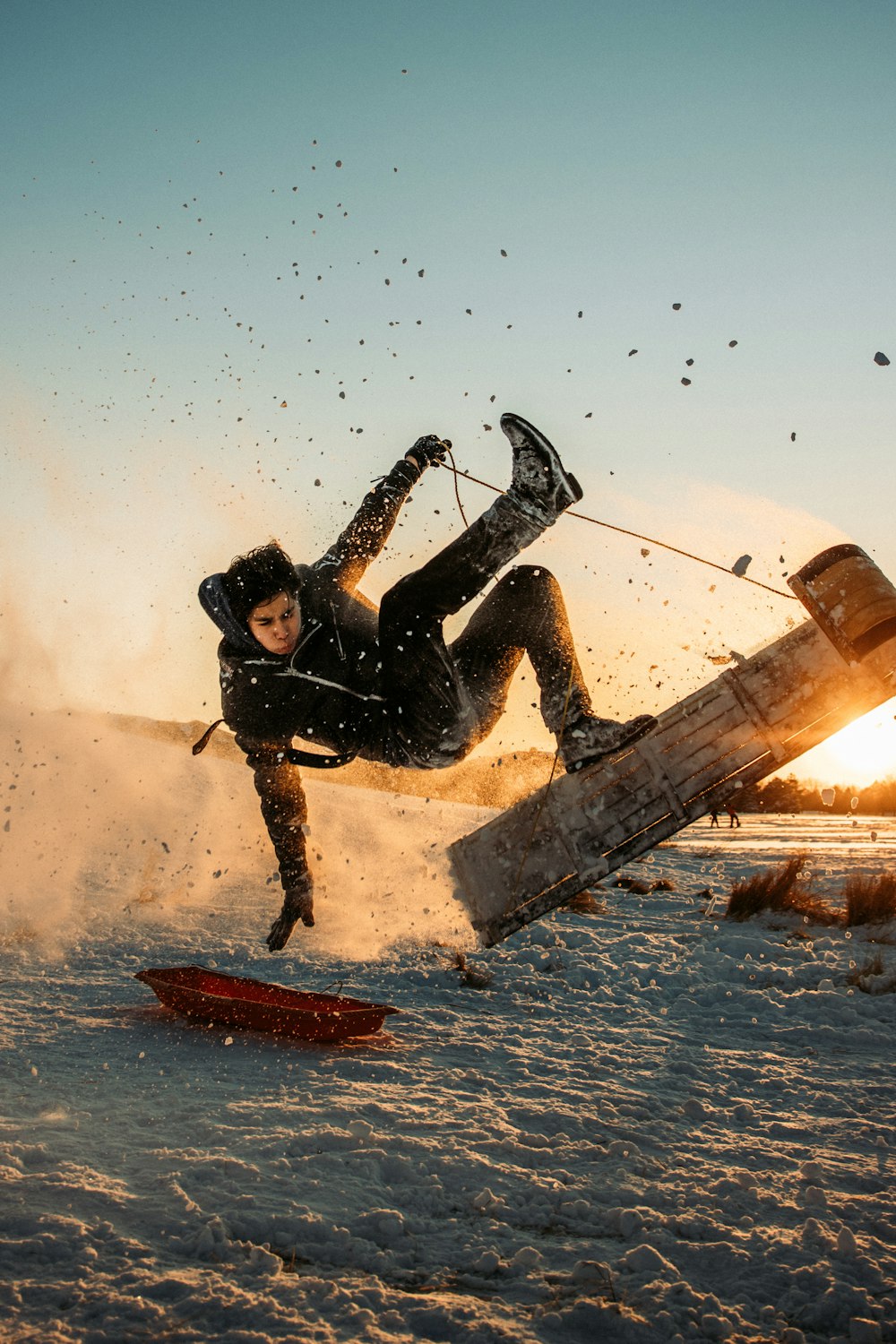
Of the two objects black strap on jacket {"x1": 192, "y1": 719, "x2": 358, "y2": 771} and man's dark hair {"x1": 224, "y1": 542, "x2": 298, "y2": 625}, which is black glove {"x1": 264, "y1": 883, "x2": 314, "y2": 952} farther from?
man's dark hair {"x1": 224, "y1": 542, "x2": 298, "y2": 625}

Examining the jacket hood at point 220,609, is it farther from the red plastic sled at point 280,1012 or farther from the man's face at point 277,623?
the red plastic sled at point 280,1012

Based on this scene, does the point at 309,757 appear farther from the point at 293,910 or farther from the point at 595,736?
the point at 595,736

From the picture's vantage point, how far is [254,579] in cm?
354

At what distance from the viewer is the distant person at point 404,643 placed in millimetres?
3428

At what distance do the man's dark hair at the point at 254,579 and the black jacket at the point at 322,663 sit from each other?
55mm

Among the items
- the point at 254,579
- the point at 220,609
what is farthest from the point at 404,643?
the point at 220,609

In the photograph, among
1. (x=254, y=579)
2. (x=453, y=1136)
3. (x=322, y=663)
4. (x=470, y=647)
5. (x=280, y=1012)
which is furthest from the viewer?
(x=280, y=1012)

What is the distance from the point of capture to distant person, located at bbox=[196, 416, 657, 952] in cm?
343

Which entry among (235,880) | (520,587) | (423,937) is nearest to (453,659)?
(520,587)

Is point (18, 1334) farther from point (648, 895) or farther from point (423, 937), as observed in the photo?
point (648, 895)

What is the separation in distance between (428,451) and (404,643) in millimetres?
1122

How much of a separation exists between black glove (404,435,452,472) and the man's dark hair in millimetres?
998

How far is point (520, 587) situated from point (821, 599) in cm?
138

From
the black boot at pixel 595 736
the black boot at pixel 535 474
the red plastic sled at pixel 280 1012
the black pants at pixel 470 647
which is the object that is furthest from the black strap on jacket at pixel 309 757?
the black boot at pixel 535 474
